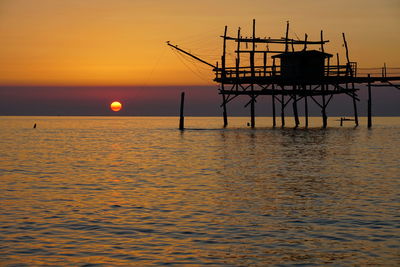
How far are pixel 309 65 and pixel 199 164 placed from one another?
30895 mm

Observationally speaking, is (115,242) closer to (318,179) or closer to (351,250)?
(351,250)

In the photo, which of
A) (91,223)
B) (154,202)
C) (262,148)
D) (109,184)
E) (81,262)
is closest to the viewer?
(81,262)

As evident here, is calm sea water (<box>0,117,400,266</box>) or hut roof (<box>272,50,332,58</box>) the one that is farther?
hut roof (<box>272,50,332,58</box>)

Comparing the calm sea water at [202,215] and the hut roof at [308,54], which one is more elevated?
the hut roof at [308,54]

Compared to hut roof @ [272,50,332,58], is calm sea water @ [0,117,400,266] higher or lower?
lower

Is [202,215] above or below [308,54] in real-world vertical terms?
below

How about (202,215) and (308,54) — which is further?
(308,54)

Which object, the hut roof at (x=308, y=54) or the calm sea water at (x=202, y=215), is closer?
the calm sea water at (x=202, y=215)

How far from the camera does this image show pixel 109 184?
2419 centimetres

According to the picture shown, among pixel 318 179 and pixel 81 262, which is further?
pixel 318 179

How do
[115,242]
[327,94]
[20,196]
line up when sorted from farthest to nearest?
[327,94] < [20,196] < [115,242]

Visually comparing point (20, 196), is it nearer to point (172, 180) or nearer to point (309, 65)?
point (172, 180)

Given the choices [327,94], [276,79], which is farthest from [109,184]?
[327,94]

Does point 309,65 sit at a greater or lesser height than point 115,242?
greater
